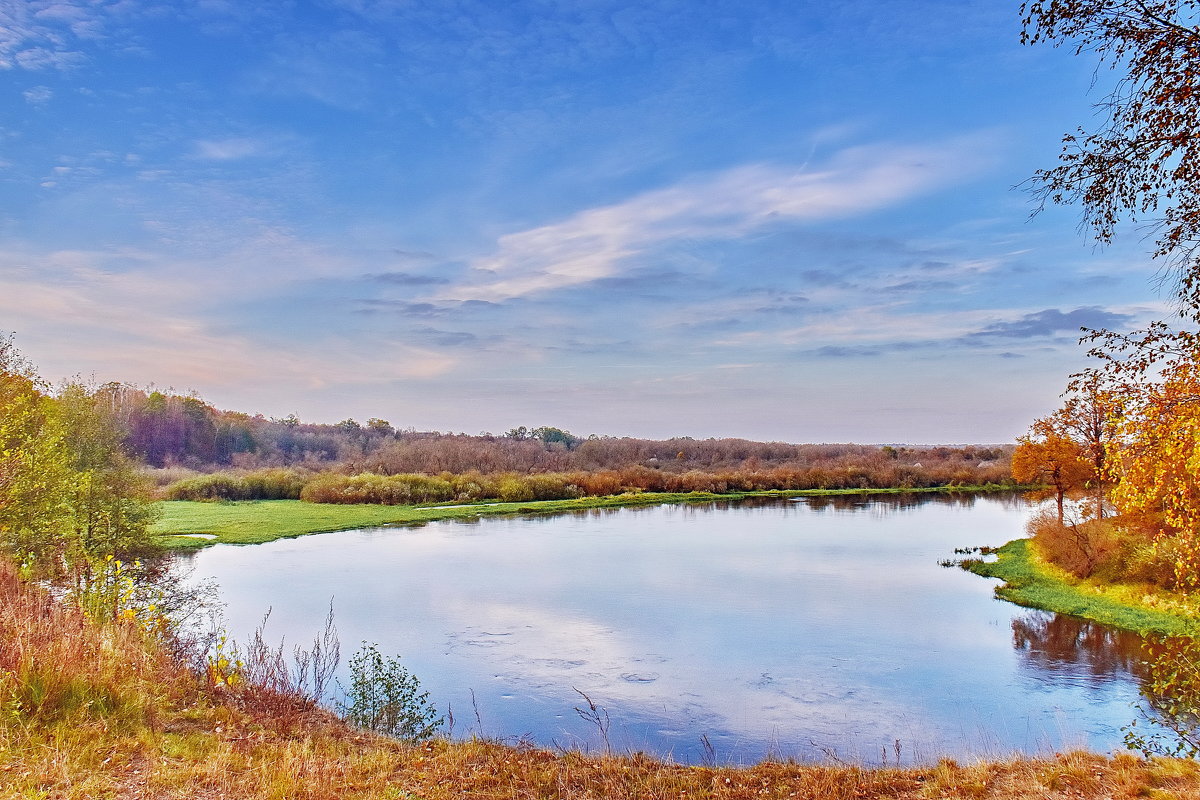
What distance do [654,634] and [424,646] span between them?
16.3ft

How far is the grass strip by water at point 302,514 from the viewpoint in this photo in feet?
107

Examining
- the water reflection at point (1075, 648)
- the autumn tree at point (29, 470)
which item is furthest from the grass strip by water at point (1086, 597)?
the autumn tree at point (29, 470)

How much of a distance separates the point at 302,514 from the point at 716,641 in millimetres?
31547

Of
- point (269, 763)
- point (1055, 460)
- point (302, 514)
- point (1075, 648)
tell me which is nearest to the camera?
point (269, 763)

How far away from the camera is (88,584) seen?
41.2 ft

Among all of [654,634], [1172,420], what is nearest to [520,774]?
[1172,420]

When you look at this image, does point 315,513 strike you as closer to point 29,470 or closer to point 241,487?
point 241,487

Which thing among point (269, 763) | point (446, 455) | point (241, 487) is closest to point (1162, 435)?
point (269, 763)

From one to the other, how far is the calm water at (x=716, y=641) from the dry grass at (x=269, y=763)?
1603 mm

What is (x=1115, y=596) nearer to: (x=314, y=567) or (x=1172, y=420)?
(x=1172, y=420)

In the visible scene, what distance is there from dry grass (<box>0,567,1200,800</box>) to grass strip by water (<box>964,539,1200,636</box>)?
22.9 ft

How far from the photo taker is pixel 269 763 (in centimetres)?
716

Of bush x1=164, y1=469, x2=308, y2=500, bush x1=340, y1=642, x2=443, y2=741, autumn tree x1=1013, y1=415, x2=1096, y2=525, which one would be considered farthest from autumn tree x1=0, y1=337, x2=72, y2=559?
bush x1=164, y1=469, x2=308, y2=500

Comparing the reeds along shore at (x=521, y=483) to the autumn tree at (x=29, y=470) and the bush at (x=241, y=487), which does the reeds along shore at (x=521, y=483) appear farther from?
the autumn tree at (x=29, y=470)
